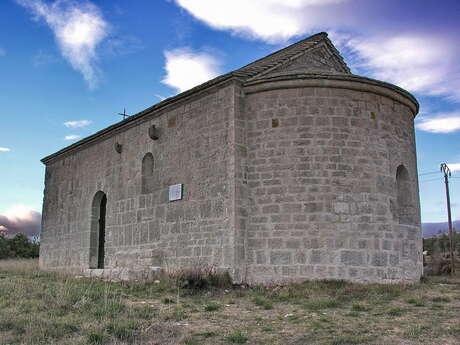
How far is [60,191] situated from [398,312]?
14.6m

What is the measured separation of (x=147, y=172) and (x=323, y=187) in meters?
5.67

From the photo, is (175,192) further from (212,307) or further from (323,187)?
(212,307)

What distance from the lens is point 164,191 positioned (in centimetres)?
1330

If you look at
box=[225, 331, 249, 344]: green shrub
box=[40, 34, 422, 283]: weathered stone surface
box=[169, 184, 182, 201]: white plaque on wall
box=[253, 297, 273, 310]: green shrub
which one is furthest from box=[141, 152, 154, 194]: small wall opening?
box=[225, 331, 249, 344]: green shrub

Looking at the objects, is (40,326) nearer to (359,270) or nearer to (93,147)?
(359,270)

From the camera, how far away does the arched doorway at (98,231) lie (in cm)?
1664

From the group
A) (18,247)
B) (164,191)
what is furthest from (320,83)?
(18,247)

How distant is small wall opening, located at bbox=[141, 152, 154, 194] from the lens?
1430 centimetres

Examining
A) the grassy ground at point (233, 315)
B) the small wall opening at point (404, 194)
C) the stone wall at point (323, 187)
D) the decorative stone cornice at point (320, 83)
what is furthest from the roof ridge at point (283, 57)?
the grassy ground at point (233, 315)

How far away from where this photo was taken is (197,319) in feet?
25.0

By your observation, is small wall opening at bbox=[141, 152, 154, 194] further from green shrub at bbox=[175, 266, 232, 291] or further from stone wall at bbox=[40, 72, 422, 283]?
green shrub at bbox=[175, 266, 232, 291]

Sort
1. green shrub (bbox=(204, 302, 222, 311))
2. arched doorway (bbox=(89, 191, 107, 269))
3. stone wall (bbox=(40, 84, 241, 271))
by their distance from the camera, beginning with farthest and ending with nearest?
arched doorway (bbox=(89, 191, 107, 269)), stone wall (bbox=(40, 84, 241, 271)), green shrub (bbox=(204, 302, 222, 311))

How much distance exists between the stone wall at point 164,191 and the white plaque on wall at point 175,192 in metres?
0.15

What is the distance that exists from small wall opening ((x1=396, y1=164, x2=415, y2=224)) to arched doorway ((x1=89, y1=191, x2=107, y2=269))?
31.3 ft
